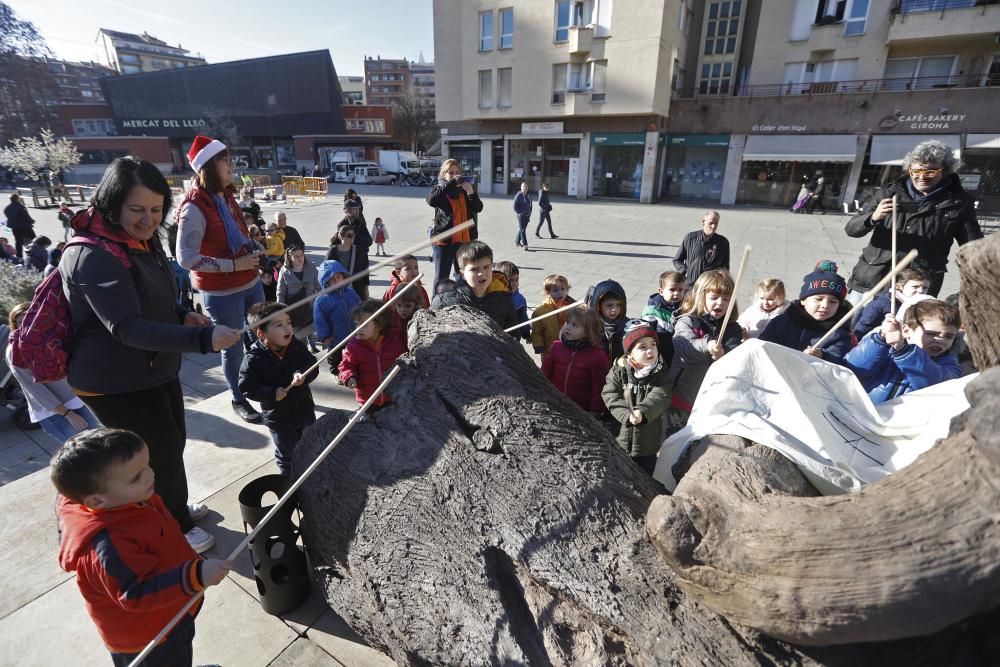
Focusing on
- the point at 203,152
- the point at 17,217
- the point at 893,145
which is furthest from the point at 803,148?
the point at 17,217

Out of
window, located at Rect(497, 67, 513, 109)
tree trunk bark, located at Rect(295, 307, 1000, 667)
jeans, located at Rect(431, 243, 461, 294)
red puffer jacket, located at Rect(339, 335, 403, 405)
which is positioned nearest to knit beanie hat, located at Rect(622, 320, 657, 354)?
tree trunk bark, located at Rect(295, 307, 1000, 667)

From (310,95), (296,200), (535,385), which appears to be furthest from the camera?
(310,95)

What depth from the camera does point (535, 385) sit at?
2.07 m

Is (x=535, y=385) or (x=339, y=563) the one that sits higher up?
(x=535, y=385)

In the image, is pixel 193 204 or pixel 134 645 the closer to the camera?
pixel 134 645

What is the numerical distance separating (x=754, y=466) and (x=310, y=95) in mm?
50793

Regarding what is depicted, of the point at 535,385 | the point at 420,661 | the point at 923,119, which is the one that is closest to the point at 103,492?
the point at 420,661

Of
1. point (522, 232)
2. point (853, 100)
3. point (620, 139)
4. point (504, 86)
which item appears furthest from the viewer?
point (504, 86)

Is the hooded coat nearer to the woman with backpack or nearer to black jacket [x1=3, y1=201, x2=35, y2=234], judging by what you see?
the woman with backpack

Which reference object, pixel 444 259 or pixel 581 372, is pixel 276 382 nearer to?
pixel 581 372

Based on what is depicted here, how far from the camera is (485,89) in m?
25.8

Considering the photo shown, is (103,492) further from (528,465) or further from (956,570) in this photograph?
(956,570)

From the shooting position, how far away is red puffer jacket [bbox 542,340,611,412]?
3242mm

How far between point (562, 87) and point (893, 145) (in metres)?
14.4
